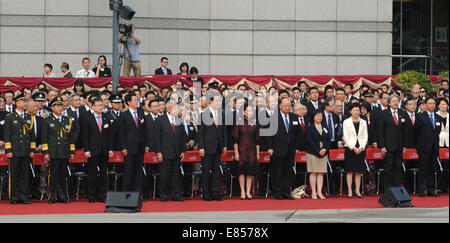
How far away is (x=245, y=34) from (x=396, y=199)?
16.3m

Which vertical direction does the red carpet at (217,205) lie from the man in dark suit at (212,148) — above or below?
below

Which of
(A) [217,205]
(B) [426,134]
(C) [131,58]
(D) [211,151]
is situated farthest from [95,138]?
(C) [131,58]

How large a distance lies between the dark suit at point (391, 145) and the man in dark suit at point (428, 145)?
2.09 feet

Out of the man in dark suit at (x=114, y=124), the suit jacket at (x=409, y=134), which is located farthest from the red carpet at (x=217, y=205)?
the suit jacket at (x=409, y=134)

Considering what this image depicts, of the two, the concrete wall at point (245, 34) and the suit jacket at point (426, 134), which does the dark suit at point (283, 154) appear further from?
the concrete wall at point (245, 34)

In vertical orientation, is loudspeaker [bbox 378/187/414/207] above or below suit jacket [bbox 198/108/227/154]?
below

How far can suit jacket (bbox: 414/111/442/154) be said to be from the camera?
18969 millimetres

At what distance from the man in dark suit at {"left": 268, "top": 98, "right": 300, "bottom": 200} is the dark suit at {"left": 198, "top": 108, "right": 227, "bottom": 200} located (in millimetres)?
1245

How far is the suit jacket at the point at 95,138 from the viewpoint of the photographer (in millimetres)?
17828

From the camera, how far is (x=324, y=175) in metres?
19.6

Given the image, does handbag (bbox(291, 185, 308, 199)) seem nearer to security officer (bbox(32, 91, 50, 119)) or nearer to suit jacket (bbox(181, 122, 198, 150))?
suit jacket (bbox(181, 122, 198, 150))

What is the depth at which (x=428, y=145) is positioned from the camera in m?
19.0

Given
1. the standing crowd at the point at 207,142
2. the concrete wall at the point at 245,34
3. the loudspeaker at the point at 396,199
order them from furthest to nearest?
1. the concrete wall at the point at 245,34
2. the standing crowd at the point at 207,142
3. the loudspeaker at the point at 396,199

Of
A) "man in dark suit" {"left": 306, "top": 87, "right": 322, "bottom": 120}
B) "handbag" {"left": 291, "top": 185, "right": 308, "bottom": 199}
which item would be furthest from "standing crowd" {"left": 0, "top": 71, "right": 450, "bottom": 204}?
"man in dark suit" {"left": 306, "top": 87, "right": 322, "bottom": 120}
